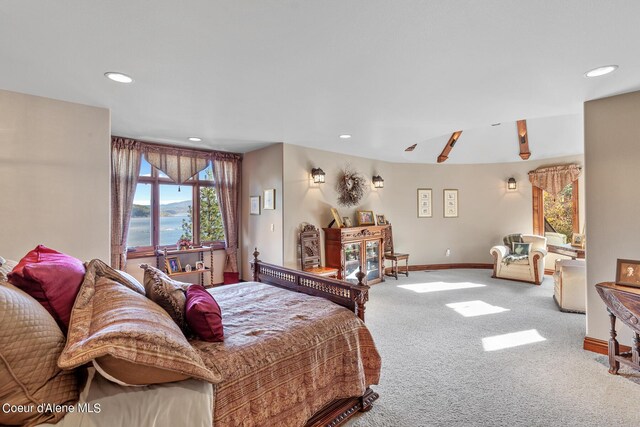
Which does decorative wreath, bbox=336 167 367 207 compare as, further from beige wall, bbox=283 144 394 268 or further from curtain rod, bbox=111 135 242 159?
curtain rod, bbox=111 135 242 159

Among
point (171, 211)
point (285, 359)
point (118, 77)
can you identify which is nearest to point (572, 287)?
point (285, 359)

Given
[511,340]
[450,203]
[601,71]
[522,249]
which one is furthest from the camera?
[450,203]

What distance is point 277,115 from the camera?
132 inches

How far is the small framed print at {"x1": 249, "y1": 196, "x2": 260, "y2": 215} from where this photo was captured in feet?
16.8

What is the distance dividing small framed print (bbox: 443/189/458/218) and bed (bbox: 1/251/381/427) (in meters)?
5.46

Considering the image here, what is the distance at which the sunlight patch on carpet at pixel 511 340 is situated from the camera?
9.84 feet

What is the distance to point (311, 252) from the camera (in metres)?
4.89

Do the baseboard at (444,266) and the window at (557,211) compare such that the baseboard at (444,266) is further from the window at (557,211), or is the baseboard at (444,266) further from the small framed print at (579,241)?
the small framed print at (579,241)

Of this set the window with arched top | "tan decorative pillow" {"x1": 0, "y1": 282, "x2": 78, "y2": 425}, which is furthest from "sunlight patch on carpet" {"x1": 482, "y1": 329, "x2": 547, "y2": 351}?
the window with arched top

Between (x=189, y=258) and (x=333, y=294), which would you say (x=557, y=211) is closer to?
(x=333, y=294)

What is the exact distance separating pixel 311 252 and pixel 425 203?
342 cm

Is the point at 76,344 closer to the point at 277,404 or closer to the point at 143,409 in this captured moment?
the point at 143,409

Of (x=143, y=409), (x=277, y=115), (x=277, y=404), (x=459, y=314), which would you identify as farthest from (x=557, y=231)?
(x=143, y=409)

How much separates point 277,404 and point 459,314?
3.14m
